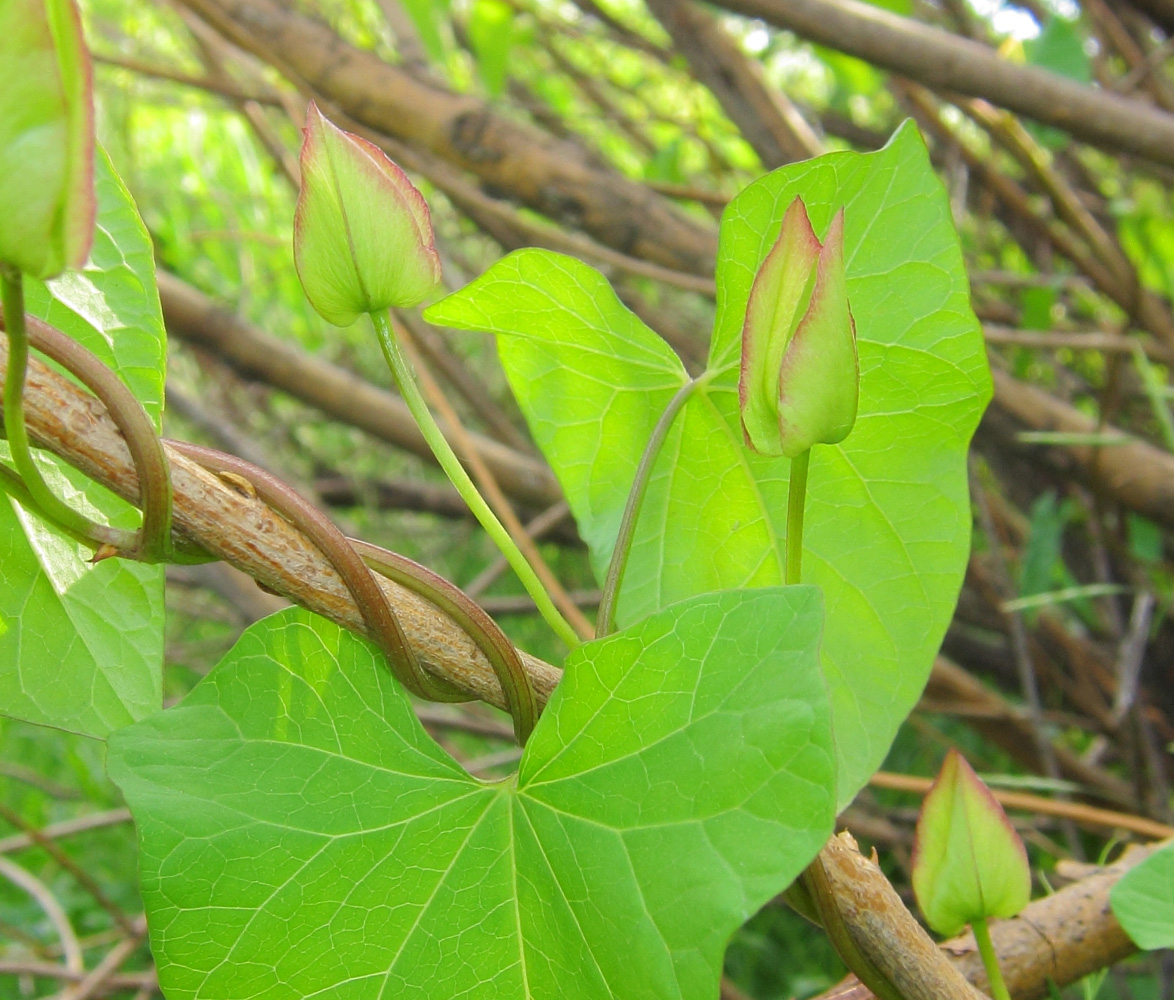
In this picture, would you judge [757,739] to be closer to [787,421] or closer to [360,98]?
[787,421]

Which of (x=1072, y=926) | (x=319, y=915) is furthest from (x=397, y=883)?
(x=1072, y=926)

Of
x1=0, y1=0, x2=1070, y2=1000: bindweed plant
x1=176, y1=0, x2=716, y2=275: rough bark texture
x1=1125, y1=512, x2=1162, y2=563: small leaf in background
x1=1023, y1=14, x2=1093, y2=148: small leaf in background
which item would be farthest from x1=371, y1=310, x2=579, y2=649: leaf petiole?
x1=1023, y1=14, x2=1093, y2=148: small leaf in background

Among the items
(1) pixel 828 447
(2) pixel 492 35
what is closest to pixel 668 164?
(2) pixel 492 35

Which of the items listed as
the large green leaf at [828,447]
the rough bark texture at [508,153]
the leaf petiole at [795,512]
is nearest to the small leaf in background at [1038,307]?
the rough bark texture at [508,153]

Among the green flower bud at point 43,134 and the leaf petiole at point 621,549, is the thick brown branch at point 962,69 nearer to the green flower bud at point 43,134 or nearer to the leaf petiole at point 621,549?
the leaf petiole at point 621,549

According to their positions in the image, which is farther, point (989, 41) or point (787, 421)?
point (989, 41)

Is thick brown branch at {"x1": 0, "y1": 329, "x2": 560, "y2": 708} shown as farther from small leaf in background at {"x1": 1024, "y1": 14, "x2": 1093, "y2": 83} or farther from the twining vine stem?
small leaf in background at {"x1": 1024, "y1": 14, "x2": 1093, "y2": 83}
